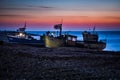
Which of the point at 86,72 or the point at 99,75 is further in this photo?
the point at 86,72

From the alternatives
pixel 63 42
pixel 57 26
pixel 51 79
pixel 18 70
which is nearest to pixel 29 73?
pixel 18 70

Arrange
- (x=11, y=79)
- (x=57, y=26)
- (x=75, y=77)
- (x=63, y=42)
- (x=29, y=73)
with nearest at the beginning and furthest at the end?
(x=11, y=79) < (x=75, y=77) < (x=29, y=73) < (x=63, y=42) < (x=57, y=26)

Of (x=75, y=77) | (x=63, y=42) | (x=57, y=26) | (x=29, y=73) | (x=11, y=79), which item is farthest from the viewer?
(x=57, y=26)

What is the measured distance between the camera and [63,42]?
57875 millimetres

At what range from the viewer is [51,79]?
54.0ft

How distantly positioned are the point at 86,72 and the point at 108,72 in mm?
1707

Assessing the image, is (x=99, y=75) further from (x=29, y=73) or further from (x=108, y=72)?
(x=29, y=73)

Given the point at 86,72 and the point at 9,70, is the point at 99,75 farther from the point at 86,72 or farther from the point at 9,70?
the point at 9,70

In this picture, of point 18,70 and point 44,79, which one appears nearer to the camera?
point 44,79

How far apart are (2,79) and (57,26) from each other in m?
51.3

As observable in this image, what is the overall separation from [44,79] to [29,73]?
7.75 feet

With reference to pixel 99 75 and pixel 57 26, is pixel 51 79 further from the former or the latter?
pixel 57 26

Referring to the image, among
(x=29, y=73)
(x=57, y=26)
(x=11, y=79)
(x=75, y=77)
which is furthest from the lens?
(x=57, y=26)

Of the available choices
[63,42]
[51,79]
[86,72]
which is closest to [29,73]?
[51,79]
